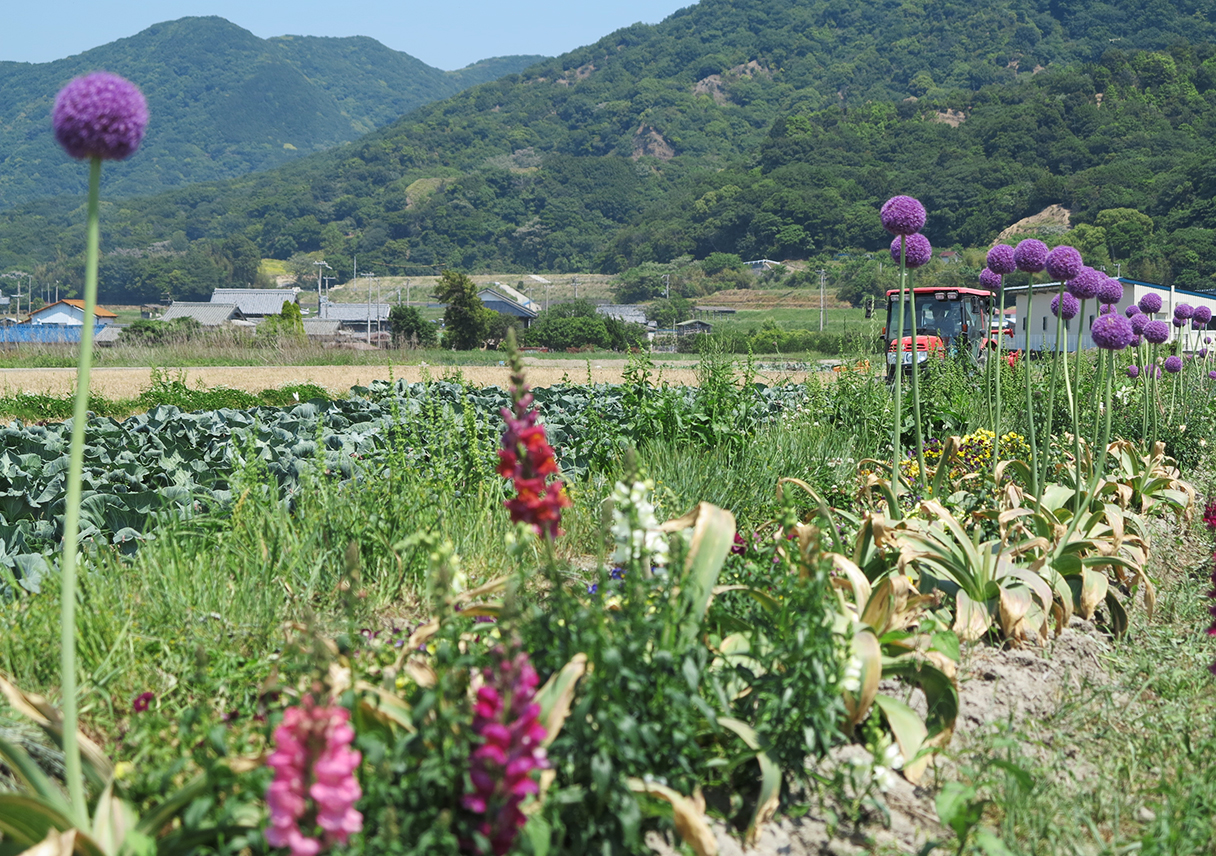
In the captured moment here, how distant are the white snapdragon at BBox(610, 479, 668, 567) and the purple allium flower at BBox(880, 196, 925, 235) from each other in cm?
240

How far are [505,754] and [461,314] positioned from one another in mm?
47421

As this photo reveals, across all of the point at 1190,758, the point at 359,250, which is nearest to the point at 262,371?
the point at 1190,758

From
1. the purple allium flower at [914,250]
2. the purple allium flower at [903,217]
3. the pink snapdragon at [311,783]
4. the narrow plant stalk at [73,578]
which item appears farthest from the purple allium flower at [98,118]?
the purple allium flower at [914,250]

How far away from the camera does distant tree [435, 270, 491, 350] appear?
48.0 meters

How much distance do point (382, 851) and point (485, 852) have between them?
0.19m

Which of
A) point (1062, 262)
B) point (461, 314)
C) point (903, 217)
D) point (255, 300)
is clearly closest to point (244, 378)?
point (903, 217)

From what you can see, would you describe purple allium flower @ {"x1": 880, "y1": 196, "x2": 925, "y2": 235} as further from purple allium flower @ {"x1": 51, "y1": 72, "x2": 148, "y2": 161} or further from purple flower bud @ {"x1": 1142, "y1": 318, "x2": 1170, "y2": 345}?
purple allium flower @ {"x1": 51, "y1": 72, "x2": 148, "y2": 161}

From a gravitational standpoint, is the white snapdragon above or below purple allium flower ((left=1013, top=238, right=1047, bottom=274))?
below

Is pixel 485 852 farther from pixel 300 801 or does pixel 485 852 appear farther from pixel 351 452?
pixel 351 452

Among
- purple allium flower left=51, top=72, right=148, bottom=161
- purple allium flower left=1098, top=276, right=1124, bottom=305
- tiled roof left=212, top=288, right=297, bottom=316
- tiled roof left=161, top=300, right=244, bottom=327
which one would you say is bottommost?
purple allium flower left=1098, top=276, right=1124, bottom=305

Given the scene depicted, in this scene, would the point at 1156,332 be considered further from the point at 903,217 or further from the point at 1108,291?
the point at 903,217

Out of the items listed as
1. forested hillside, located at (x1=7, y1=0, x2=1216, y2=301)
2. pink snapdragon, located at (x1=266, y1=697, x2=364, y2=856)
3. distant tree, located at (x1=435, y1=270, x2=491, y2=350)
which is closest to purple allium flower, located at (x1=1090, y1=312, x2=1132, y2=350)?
pink snapdragon, located at (x1=266, y1=697, x2=364, y2=856)

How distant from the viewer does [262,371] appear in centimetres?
2206

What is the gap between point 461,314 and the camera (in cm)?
4797
